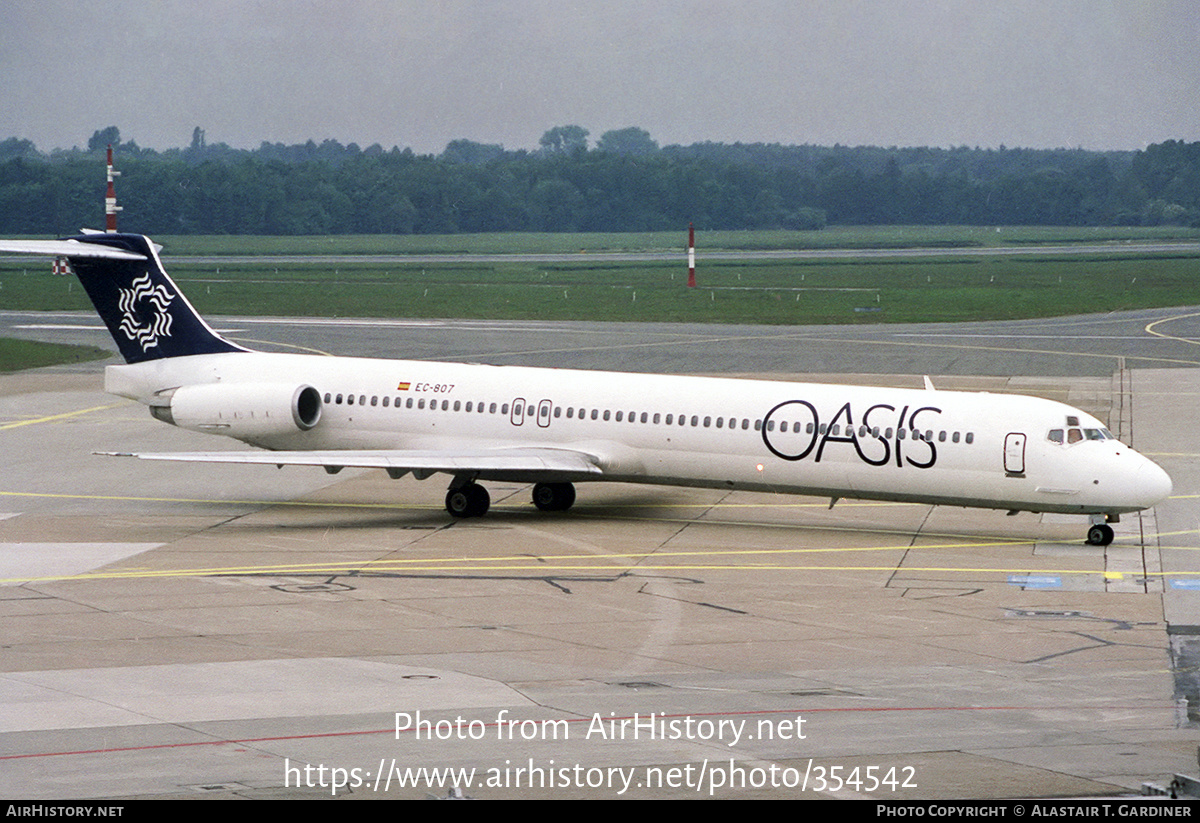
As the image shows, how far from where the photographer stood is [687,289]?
102 m

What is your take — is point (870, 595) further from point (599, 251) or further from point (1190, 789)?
point (599, 251)

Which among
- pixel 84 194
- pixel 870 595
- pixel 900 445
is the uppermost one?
pixel 84 194

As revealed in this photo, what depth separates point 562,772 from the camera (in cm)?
1653

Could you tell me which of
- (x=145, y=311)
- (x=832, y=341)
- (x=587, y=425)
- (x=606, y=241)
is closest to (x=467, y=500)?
(x=587, y=425)

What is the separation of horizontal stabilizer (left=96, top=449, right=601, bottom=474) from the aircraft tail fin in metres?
5.62

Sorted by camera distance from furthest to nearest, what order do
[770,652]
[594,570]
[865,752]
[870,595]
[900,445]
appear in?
[900,445] → [594,570] → [870,595] → [770,652] → [865,752]

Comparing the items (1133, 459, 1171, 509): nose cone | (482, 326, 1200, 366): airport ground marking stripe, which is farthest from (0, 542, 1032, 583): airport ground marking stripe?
(482, 326, 1200, 366): airport ground marking stripe

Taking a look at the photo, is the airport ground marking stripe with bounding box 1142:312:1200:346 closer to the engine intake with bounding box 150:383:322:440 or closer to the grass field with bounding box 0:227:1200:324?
the grass field with bounding box 0:227:1200:324

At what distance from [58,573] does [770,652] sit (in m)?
13.2

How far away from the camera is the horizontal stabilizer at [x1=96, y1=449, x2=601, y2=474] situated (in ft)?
109

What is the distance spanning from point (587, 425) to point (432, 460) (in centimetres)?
338

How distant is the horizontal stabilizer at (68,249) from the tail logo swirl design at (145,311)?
29.4 inches

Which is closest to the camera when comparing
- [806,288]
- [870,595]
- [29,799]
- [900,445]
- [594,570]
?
[29,799]
